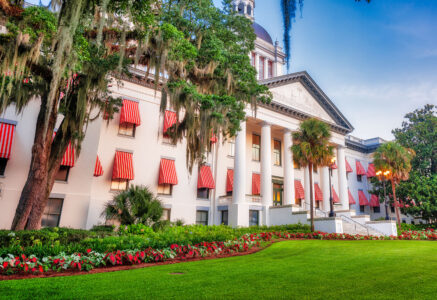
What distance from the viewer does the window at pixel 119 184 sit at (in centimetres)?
2129

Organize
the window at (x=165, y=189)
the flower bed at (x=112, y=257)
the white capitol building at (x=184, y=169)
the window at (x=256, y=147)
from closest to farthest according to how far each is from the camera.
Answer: the flower bed at (x=112, y=257) → the white capitol building at (x=184, y=169) → the window at (x=165, y=189) → the window at (x=256, y=147)

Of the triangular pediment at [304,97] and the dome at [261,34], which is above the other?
the dome at [261,34]

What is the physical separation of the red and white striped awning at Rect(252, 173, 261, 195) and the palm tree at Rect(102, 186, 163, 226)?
13.4 m

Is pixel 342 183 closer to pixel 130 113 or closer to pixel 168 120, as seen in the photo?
pixel 168 120

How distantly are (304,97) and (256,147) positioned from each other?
773 centimetres

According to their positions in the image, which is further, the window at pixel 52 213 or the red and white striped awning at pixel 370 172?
the red and white striped awning at pixel 370 172

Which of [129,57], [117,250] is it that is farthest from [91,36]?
[117,250]

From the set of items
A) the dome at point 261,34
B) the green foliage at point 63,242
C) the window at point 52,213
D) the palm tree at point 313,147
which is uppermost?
the dome at point 261,34

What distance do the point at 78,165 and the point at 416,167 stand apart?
35.7m

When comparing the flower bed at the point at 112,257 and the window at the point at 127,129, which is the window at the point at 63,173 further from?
the flower bed at the point at 112,257

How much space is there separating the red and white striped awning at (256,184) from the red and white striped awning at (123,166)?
38.4ft

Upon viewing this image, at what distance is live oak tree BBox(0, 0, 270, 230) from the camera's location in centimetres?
1000

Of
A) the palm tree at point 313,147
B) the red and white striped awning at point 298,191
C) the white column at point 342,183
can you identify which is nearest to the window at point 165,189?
the palm tree at point 313,147

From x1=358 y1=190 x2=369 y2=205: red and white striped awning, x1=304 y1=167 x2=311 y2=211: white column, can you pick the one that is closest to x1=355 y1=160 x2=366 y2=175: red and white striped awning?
x1=358 y1=190 x2=369 y2=205: red and white striped awning
